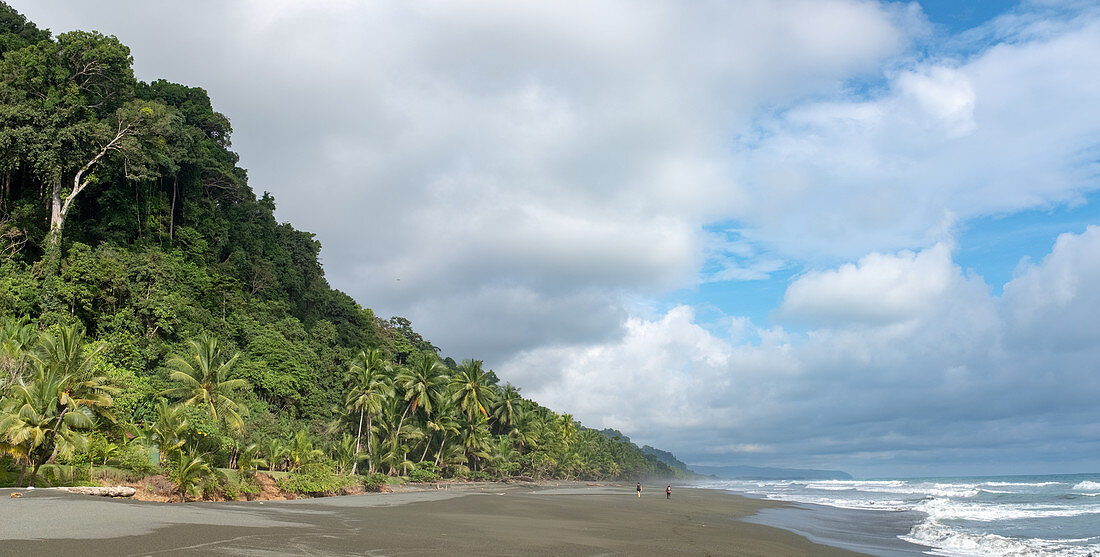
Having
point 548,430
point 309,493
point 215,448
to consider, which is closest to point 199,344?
point 215,448

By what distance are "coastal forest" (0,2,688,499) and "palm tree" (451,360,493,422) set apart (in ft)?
0.63

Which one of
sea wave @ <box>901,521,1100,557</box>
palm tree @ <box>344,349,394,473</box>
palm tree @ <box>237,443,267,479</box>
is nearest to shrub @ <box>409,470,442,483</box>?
palm tree @ <box>344,349,394,473</box>

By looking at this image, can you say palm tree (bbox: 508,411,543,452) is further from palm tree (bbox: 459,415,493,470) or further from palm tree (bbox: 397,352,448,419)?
palm tree (bbox: 397,352,448,419)

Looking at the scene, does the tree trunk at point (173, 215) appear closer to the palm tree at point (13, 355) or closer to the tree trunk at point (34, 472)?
the palm tree at point (13, 355)

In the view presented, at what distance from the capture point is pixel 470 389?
6103cm

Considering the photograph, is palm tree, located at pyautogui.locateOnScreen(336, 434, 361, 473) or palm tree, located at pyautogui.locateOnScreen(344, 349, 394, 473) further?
palm tree, located at pyautogui.locateOnScreen(344, 349, 394, 473)

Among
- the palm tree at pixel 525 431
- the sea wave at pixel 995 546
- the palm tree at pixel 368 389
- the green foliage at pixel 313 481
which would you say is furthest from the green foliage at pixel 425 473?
the sea wave at pixel 995 546

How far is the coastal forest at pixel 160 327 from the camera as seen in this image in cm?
2536

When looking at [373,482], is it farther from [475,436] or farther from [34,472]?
[475,436]

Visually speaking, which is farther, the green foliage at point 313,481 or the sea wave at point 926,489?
the sea wave at point 926,489

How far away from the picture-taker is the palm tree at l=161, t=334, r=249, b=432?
31.3 meters

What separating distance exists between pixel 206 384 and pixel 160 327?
9491 millimetres

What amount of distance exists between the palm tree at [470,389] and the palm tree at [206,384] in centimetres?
2931

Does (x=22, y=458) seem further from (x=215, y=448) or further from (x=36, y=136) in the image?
(x=36, y=136)
